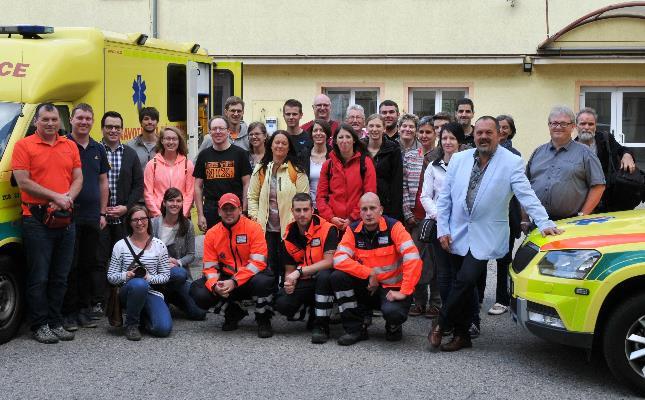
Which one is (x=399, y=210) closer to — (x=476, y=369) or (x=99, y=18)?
(x=476, y=369)

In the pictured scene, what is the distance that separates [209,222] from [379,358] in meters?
2.34

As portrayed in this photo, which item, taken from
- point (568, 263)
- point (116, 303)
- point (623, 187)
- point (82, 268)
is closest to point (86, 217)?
point (82, 268)

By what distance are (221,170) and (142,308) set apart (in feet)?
5.02

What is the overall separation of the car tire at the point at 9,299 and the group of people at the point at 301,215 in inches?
6.2

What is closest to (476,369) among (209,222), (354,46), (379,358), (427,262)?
(379,358)

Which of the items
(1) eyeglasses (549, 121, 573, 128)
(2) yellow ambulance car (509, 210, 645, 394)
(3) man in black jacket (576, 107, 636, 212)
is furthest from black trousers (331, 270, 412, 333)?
(3) man in black jacket (576, 107, 636, 212)

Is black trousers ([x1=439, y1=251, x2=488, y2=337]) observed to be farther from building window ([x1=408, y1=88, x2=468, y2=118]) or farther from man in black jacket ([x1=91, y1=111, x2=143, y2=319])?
building window ([x1=408, y1=88, x2=468, y2=118])

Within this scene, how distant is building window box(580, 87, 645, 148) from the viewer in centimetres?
1708

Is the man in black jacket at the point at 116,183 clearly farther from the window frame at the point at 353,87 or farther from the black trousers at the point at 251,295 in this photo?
the window frame at the point at 353,87

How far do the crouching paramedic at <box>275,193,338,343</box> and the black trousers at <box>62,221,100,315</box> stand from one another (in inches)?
64.6

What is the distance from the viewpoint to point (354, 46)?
56.9 feet

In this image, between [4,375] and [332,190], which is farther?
[332,190]

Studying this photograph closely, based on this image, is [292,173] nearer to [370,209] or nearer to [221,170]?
[221,170]

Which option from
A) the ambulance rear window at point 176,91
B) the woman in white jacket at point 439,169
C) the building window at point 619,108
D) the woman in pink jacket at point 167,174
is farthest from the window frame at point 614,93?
the woman in pink jacket at point 167,174
